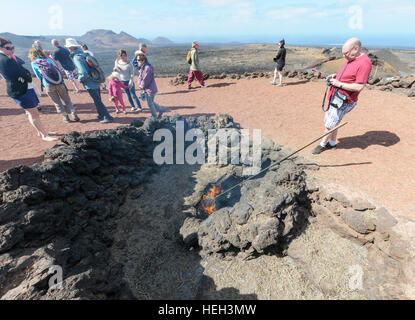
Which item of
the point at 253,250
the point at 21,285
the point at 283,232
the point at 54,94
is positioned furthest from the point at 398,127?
the point at 54,94

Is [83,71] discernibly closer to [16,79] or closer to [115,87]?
[115,87]

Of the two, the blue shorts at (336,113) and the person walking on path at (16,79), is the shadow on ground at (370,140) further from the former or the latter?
the person walking on path at (16,79)

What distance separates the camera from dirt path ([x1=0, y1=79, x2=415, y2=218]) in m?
4.02

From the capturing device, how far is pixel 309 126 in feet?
21.6

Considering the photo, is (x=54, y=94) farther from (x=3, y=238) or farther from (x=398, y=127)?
(x=398, y=127)

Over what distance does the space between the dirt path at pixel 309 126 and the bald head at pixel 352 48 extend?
219 cm

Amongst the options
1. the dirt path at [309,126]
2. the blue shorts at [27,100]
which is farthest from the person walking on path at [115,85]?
the blue shorts at [27,100]

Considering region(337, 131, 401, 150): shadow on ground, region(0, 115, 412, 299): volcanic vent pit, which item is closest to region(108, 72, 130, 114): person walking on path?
region(0, 115, 412, 299): volcanic vent pit

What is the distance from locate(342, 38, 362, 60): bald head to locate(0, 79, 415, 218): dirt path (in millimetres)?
2190

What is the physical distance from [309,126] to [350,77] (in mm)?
2883

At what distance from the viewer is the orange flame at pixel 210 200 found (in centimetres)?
477

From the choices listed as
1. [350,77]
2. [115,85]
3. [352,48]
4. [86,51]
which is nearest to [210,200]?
[350,77]

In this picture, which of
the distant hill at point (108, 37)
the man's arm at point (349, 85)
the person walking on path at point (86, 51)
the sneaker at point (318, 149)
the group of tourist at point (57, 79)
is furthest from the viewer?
the distant hill at point (108, 37)

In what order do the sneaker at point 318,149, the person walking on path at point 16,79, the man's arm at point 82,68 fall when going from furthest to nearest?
1. the man's arm at point 82,68
2. the sneaker at point 318,149
3. the person walking on path at point 16,79
